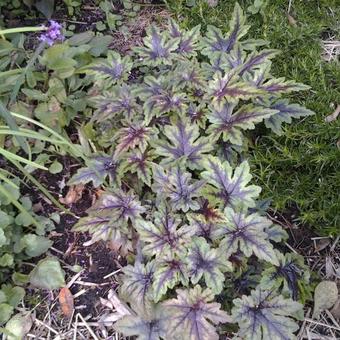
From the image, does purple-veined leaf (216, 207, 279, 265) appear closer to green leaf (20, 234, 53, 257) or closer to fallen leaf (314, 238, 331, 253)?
fallen leaf (314, 238, 331, 253)

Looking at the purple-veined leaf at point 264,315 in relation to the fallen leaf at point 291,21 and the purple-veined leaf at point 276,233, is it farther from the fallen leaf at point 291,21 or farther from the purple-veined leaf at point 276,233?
the fallen leaf at point 291,21

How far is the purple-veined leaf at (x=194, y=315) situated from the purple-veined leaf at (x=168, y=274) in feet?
0.11

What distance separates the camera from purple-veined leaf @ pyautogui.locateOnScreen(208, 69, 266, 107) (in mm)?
2012

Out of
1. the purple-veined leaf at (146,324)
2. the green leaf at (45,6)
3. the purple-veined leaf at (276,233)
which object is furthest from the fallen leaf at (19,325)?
the green leaf at (45,6)

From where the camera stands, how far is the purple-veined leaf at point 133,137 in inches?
79.7

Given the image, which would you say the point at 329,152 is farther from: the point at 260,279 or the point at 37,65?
the point at 37,65

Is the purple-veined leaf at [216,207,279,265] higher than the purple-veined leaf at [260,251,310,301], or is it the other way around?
the purple-veined leaf at [216,207,279,265]

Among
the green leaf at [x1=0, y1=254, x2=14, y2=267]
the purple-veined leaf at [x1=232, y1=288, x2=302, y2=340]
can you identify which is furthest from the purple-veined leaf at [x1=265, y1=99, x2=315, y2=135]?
A: the green leaf at [x1=0, y1=254, x2=14, y2=267]

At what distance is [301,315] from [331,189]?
1.76 feet

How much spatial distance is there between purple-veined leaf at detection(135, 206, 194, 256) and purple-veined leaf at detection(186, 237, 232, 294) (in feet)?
0.14

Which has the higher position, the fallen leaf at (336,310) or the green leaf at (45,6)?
the green leaf at (45,6)

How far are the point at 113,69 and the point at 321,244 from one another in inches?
41.8

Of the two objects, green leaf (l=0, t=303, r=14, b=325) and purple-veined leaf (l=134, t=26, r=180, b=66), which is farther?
purple-veined leaf (l=134, t=26, r=180, b=66)

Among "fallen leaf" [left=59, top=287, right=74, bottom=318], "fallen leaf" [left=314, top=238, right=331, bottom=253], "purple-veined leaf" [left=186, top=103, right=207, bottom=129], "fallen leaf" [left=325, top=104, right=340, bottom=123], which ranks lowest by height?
"fallen leaf" [left=59, top=287, right=74, bottom=318]
